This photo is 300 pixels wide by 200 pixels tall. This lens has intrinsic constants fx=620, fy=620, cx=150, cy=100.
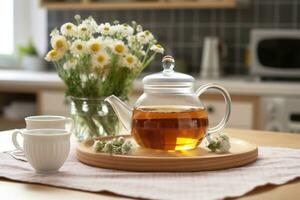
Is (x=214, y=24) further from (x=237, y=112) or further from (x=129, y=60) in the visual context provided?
(x=129, y=60)

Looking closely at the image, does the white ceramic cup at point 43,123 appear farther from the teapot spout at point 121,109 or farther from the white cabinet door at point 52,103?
the white cabinet door at point 52,103

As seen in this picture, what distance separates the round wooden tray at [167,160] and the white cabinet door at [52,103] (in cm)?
208

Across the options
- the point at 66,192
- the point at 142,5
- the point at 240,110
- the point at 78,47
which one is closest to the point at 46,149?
the point at 66,192

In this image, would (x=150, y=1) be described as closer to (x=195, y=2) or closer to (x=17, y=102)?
(x=195, y=2)

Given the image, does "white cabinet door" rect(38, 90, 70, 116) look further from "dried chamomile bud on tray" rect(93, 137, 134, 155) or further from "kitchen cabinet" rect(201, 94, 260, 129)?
"dried chamomile bud on tray" rect(93, 137, 134, 155)

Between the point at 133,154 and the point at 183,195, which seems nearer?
the point at 183,195

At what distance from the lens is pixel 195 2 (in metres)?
3.55

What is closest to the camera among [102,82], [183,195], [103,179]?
[183,195]

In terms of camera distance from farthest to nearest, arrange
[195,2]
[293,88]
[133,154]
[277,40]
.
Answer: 1. [195,2]
2. [277,40]
3. [293,88]
4. [133,154]

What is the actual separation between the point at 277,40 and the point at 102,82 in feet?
6.09

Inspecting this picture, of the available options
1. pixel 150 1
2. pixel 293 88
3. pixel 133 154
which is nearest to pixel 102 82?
pixel 133 154

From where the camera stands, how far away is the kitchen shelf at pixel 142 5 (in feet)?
11.5

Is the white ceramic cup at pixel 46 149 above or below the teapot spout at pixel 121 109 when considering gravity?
below

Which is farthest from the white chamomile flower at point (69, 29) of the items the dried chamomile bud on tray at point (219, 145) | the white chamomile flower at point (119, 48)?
the dried chamomile bud on tray at point (219, 145)
